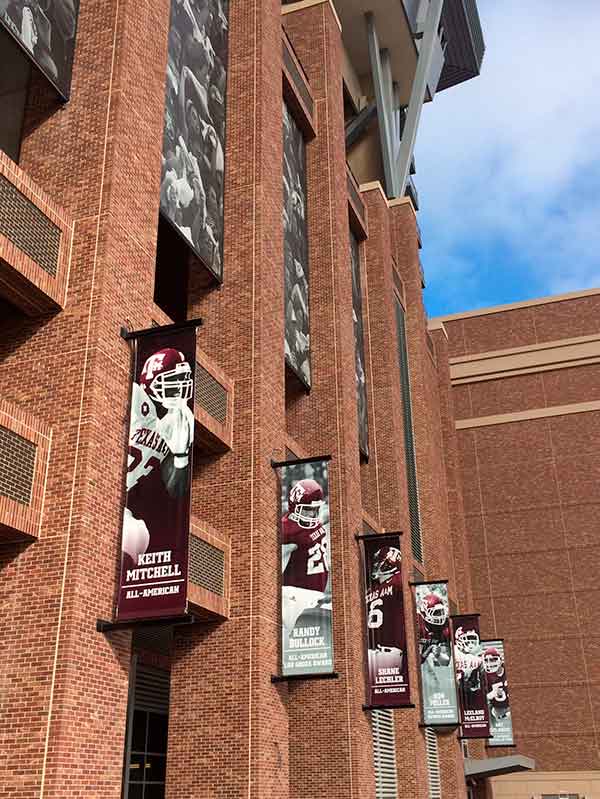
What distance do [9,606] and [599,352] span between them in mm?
44609

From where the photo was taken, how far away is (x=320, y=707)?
20.2 m

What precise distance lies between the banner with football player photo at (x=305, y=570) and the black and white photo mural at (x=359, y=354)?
9.77m

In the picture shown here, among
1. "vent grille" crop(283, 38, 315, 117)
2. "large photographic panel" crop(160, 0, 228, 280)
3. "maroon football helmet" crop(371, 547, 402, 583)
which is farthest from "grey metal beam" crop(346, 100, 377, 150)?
"maroon football helmet" crop(371, 547, 402, 583)

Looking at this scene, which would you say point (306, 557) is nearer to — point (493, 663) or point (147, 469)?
point (147, 469)

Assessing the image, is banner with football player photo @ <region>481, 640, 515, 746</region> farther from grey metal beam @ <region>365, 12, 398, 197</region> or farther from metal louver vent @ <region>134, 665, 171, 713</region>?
grey metal beam @ <region>365, 12, 398, 197</region>

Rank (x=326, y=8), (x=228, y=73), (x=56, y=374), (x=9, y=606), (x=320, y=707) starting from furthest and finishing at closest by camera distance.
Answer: (x=326, y=8)
(x=228, y=73)
(x=320, y=707)
(x=56, y=374)
(x=9, y=606)

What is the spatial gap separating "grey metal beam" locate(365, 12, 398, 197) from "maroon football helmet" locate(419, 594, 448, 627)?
21302 mm

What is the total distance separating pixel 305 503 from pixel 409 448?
56.5ft

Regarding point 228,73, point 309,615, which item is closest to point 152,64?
point 228,73

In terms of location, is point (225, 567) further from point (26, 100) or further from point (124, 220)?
point (26, 100)

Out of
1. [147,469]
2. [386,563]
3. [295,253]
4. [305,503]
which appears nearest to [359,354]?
[295,253]

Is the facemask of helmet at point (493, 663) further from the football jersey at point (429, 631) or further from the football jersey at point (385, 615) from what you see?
the football jersey at point (385, 615)

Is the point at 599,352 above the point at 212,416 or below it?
above

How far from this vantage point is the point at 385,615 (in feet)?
74.4
